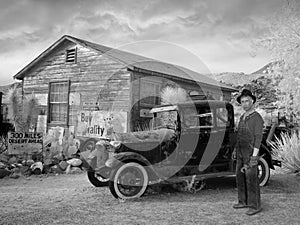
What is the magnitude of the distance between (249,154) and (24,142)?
682cm

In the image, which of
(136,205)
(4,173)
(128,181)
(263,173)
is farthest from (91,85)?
(136,205)

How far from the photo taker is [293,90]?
12.5 metres

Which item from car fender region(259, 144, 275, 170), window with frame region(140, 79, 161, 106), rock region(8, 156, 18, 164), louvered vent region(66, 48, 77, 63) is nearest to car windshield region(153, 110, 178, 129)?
car fender region(259, 144, 275, 170)

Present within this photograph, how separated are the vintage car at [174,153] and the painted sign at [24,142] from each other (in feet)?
11.1

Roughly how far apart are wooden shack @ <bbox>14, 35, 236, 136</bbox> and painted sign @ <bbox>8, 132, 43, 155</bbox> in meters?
3.40

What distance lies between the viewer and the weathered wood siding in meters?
13.2

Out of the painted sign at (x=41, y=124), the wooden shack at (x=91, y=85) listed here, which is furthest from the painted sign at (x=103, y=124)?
the painted sign at (x=41, y=124)

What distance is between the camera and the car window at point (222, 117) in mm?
6750

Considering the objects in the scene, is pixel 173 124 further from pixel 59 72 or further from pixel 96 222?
pixel 59 72

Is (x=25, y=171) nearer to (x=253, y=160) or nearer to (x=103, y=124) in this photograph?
(x=103, y=124)

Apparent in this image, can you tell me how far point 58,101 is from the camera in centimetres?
1510

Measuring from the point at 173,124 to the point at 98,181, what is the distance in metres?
2.10

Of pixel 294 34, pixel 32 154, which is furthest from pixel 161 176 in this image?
pixel 294 34

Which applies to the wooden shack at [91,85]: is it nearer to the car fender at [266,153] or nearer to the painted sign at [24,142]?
the painted sign at [24,142]
